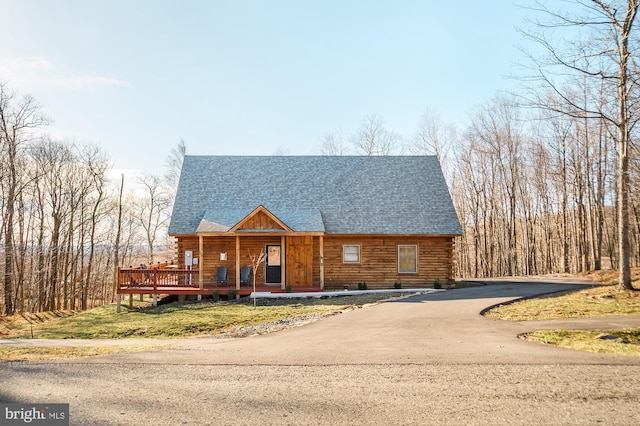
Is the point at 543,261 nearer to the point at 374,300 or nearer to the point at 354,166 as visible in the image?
the point at 354,166

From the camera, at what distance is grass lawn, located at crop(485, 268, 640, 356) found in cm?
977

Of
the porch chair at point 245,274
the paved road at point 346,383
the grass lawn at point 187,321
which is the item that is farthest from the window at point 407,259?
the paved road at point 346,383

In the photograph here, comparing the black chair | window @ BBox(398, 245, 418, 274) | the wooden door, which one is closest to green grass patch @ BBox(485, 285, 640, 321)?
window @ BBox(398, 245, 418, 274)

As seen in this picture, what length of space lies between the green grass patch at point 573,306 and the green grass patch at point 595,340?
8.11 ft

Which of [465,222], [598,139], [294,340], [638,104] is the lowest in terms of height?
[294,340]

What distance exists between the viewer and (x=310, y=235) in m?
21.3

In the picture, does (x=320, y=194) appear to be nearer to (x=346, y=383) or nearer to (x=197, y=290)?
(x=197, y=290)

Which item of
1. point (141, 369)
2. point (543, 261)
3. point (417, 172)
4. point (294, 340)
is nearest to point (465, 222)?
point (543, 261)

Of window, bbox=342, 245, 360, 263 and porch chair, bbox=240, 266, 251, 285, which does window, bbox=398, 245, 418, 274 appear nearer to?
window, bbox=342, 245, 360, 263

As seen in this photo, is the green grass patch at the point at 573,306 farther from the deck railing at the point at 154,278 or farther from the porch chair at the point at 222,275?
the deck railing at the point at 154,278

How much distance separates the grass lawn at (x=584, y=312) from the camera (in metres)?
9.77

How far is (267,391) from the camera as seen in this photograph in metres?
6.64

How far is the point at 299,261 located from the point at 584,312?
12166mm

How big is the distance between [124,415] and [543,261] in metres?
41.0
